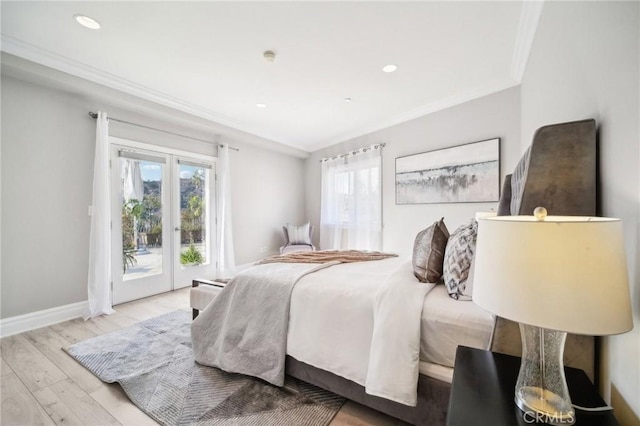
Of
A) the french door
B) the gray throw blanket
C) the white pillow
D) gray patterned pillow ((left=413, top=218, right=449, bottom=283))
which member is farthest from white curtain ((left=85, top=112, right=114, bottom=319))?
gray patterned pillow ((left=413, top=218, right=449, bottom=283))

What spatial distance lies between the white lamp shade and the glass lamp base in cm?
22

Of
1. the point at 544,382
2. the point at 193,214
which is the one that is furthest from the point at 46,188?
the point at 544,382

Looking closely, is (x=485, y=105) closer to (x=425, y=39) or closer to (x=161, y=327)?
(x=425, y=39)

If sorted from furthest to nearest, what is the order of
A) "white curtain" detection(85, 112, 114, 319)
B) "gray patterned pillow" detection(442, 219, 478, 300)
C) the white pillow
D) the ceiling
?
the white pillow
"white curtain" detection(85, 112, 114, 319)
the ceiling
"gray patterned pillow" detection(442, 219, 478, 300)

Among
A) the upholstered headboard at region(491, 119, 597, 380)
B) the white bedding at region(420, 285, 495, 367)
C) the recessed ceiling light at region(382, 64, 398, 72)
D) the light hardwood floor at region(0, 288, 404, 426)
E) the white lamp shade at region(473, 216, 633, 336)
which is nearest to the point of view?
the white lamp shade at region(473, 216, 633, 336)

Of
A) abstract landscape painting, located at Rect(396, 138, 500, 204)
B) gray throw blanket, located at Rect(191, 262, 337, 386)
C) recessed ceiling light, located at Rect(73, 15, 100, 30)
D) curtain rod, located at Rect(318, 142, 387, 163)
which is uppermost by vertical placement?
recessed ceiling light, located at Rect(73, 15, 100, 30)

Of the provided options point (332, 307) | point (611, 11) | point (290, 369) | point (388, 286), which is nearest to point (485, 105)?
point (611, 11)

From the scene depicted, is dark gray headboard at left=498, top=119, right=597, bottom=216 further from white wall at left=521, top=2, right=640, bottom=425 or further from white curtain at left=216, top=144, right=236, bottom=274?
white curtain at left=216, top=144, right=236, bottom=274

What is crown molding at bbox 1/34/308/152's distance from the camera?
94.2 inches

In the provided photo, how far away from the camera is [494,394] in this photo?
775 mm

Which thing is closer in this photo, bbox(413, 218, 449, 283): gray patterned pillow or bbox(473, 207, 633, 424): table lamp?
bbox(473, 207, 633, 424): table lamp

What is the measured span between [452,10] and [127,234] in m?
4.25

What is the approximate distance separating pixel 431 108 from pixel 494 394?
3.79m

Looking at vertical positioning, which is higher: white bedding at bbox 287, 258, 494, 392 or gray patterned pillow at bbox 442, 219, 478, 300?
gray patterned pillow at bbox 442, 219, 478, 300
